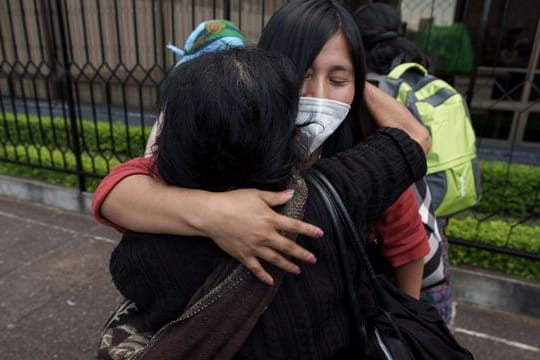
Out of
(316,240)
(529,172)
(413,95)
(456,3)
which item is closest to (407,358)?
(316,240)

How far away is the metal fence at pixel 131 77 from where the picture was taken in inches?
154

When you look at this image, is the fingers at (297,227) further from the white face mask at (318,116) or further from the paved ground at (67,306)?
the paved ground at (67,306)

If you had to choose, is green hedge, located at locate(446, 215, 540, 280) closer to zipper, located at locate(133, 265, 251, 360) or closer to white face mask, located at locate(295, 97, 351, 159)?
white face mask, located at locate(295, 97, 351, 159)

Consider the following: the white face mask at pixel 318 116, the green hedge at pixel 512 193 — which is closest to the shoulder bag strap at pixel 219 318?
the white face mask at pixel 318 116

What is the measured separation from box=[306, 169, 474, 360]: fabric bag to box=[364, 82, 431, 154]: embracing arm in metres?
0.34

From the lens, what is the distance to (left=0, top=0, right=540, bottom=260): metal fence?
3920 millimetres

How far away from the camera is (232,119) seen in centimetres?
72

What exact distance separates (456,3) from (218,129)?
6015 mm

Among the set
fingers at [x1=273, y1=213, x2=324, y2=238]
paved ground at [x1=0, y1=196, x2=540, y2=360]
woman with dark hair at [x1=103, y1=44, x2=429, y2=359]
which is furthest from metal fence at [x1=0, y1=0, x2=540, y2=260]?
fingers at [x1=273, y1=213, x2=324, y2=238]

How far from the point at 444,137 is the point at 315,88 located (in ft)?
1.66

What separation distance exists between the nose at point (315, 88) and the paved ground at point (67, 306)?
2.03 metres

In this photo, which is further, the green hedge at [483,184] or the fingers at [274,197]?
the green hedge at [483,184]

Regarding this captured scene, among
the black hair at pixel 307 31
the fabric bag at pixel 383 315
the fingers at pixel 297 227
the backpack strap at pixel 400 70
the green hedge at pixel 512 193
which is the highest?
the black hair at pixel 307 31

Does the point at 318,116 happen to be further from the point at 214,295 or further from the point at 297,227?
the point at 214,295
